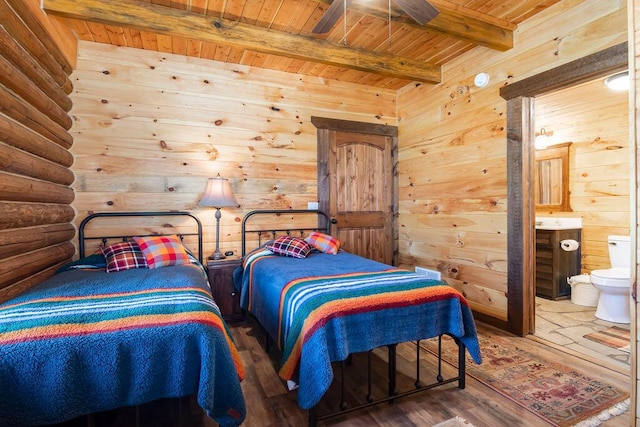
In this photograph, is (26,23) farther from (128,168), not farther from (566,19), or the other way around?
(566,19)

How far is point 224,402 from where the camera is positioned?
4.43ft

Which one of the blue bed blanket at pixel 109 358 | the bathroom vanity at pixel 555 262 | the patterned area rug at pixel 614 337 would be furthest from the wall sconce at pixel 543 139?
the blue bed blanket at pixel 109 358

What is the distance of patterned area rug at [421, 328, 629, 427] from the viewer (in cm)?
176

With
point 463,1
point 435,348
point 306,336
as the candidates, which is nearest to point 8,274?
point 306,336

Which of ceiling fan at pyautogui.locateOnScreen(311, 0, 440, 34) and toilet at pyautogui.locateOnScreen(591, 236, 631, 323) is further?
toilet at pyautogui.locateOnScreen(591, 236, 631, 323)

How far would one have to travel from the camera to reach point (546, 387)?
2.01 metres

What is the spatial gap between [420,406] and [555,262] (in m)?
3.06

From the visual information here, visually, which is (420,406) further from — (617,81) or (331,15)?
(617,81)

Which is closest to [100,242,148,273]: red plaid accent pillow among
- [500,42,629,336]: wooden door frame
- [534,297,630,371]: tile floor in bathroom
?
[500,42,629,336]: wooden door frame

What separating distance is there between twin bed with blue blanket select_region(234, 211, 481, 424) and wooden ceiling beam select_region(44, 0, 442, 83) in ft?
6.40

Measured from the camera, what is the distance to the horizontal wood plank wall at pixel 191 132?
9.86ft

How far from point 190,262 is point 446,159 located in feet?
9.02

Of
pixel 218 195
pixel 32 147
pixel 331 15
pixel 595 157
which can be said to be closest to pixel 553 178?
pixel 595 157

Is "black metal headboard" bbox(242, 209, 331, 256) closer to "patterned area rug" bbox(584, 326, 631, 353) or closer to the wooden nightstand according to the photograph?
the wooden nightstand
